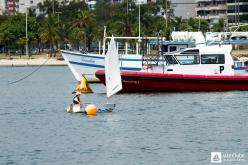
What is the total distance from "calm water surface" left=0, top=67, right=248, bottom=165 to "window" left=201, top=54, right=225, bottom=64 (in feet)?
7.56

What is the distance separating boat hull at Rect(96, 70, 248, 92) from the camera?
64250 millimetres

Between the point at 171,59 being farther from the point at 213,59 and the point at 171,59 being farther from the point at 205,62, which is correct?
the point at 213,59

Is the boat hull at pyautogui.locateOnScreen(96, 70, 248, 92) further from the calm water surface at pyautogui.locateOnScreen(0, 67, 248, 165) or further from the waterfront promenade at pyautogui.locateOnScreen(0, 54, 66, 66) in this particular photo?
the waterfront promenade at pyautogui.locateOnScreen(0, 54, 66, 66)

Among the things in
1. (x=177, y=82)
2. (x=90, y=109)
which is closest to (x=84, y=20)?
(x=177, y=82)

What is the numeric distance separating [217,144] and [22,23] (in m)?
139

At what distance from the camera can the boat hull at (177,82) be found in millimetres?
64250

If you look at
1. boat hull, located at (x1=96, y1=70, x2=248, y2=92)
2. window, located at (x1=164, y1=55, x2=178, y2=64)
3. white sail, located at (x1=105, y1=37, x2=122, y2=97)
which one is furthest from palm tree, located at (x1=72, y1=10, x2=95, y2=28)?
white sail, located at (x1=105, y1=37, x2=122, y2=97)

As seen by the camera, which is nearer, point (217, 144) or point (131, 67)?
point (217, 144)

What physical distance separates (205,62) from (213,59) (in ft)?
2.01

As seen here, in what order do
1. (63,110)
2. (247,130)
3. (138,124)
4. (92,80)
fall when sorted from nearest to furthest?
(247,130) → (138,124) → (63,110) → (92,80)

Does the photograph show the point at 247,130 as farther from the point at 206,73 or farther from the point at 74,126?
the point at 206,73

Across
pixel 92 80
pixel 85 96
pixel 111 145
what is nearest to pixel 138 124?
pixel 111 145

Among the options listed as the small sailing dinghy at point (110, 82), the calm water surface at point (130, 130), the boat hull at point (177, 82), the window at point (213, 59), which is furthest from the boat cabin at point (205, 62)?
the small sailing dinghy at point (110, 82)

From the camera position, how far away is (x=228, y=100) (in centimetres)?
6231
